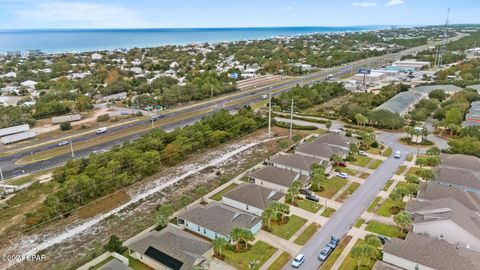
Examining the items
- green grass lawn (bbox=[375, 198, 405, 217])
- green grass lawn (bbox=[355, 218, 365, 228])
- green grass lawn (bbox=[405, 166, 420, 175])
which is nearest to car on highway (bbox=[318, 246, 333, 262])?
green grass lawn (bbox=[355, 218, 365, 228])

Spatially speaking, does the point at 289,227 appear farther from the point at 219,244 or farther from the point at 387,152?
the point at 387,152

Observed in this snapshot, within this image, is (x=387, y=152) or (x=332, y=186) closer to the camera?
(x=332, y=186)

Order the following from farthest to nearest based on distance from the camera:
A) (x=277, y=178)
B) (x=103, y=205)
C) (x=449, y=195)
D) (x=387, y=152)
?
(x=387, y=152) → (x=277, y=178) → (x=103, y=205) → (x=449, y=195)

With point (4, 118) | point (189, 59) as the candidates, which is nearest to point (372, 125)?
point (4, 118)

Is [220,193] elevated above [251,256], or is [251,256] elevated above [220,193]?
[251,256]

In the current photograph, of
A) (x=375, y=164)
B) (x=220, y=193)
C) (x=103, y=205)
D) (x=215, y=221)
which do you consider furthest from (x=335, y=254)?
(x=103, y=205)

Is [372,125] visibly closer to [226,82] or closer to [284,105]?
[284,105]

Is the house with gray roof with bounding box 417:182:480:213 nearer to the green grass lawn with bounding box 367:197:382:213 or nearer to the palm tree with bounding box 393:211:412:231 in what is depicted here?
the green grass lawn with bounding box 367:197:382:213

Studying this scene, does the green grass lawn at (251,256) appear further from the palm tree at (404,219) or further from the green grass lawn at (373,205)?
the green grass lawn at (373,205)
